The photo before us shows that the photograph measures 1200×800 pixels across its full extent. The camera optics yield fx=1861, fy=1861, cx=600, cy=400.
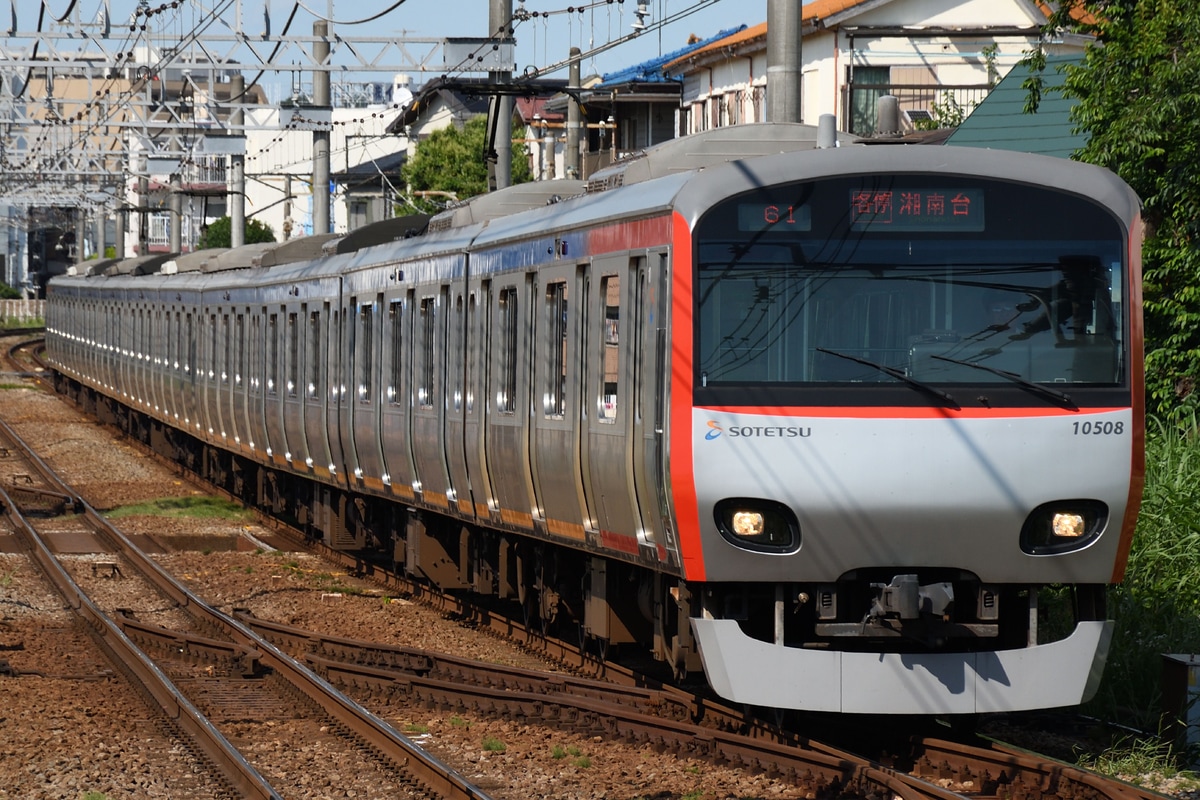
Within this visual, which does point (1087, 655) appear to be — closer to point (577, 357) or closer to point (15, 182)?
point (577, 357)

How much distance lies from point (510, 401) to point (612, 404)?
1861mm

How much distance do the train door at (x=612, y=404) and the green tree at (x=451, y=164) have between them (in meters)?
35.9

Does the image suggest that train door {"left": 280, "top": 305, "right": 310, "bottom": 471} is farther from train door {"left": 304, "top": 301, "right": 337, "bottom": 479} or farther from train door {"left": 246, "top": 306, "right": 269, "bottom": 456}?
train door {"left": 246, "top": 306, "right": 269, "bottom": 456}

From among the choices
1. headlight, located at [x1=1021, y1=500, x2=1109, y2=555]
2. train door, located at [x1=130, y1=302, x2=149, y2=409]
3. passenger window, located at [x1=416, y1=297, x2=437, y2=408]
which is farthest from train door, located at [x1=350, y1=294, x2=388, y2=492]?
train door, located at [x1=130, y1=302, x2=149, y2=409]

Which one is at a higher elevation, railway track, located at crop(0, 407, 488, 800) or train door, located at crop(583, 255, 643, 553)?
train door, located at crop(583, 255, 643, 553)

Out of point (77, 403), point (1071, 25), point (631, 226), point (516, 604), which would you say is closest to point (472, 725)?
point (631, 226)

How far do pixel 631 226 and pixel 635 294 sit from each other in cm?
32

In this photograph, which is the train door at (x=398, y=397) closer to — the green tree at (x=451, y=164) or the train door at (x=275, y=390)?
the train door at (x=275, y=390)

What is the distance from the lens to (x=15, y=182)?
55.9 metres

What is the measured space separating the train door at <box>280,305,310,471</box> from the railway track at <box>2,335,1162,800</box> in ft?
13.4

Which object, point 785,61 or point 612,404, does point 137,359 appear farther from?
point 612,404

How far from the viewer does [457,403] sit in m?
11.7

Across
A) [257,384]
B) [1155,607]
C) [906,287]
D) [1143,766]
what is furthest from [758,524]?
[257,384]

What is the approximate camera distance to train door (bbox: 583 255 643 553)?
842 cm
